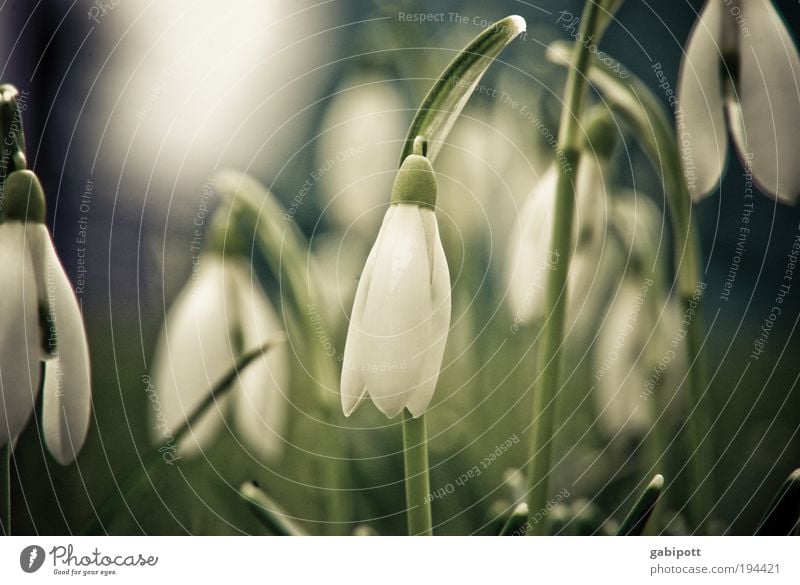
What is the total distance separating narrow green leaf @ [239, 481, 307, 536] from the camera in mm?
546

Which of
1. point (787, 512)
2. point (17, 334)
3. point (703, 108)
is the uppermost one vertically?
point (703, 108)

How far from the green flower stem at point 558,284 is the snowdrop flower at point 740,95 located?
0.08 meters

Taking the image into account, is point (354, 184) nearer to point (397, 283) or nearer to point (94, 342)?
point (397, 283)

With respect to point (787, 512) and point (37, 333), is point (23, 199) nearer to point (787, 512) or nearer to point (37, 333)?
point (37, 333)

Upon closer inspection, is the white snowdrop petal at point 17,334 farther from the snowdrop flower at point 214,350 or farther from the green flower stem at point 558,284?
the green flower stem at point 558,284

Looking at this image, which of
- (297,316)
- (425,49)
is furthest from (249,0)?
(297,316)

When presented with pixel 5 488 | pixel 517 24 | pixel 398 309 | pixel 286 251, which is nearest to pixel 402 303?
pixel 398 309

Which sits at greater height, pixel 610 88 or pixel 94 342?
pixel 610 88

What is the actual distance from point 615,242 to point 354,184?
208mm

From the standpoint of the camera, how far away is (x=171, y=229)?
0.55m

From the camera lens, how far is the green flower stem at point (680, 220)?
0.55 meters

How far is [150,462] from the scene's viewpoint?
55 centimetres

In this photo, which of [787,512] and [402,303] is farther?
[787,512]

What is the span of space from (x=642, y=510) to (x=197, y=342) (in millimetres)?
359
